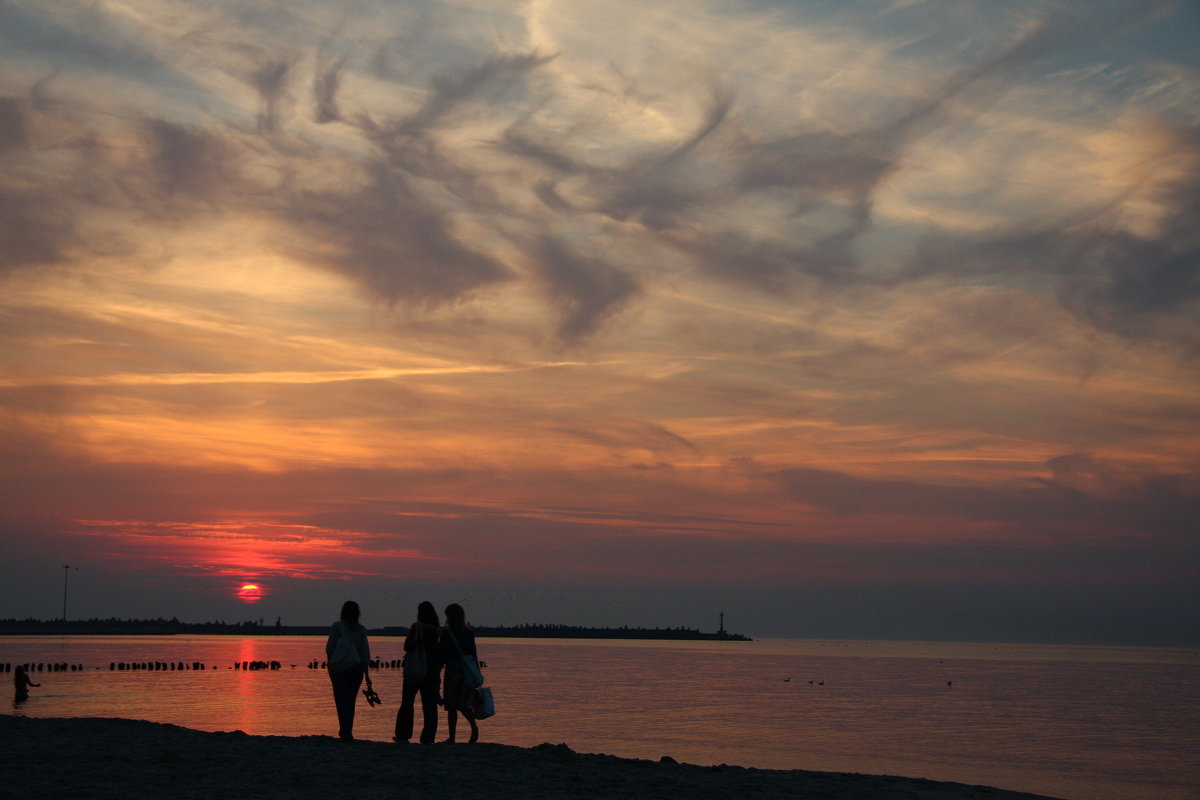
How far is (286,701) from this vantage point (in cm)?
5362

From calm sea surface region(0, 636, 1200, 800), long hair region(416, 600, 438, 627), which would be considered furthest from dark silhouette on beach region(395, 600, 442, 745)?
calm sea surface region(0, 636, 1200, 800)

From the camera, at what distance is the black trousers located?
55.2ft

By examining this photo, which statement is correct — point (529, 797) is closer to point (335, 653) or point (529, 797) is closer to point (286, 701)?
point (335, 653)

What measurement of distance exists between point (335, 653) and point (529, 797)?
4.89 metres

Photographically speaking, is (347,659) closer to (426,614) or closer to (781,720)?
(426,614)

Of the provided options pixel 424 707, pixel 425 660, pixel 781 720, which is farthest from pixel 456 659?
pixel 781 720

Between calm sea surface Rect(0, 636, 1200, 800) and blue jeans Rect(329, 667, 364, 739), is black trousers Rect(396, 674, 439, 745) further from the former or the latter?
calm sea surface Rect(0, 636, 1200, 800)

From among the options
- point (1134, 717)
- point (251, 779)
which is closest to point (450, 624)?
point (251, 779)

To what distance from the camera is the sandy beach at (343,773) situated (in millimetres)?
12555

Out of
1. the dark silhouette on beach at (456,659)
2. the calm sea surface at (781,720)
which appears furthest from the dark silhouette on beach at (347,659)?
the calm sea surface at (781,720)

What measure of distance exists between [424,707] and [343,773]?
3.62 m

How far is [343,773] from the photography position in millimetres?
13539

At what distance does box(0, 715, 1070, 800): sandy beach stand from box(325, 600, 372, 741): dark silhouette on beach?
2.19 ft

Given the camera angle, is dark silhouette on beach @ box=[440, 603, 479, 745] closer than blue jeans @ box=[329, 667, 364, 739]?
No
